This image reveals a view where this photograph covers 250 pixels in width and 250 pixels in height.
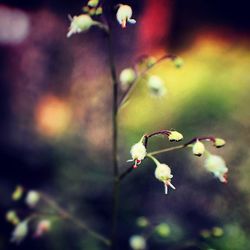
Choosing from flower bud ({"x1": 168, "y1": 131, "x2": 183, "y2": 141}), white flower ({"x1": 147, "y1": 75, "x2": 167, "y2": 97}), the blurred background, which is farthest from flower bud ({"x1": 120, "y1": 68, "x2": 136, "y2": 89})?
the blurred background

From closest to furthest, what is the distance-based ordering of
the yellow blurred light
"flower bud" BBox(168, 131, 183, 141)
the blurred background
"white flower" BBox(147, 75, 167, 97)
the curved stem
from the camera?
"flower bud" BBox(168, 131, 183, 141) < the curved stem < "white flower" BBox(147, 75, 167, 97) < the blurred background < the yellow blurred light

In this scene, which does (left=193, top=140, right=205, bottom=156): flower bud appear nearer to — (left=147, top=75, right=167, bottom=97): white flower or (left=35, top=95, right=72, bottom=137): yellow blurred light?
(left=147, top=75, right=167, bottom=97): white flower

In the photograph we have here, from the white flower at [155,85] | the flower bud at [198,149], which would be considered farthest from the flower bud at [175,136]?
the white flower at [155,85]

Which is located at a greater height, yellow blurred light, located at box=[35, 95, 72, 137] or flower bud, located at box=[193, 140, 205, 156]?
flower bud, located at box=[193, 140, 205, 156]

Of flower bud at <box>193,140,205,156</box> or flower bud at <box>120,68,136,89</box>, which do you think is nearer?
flower bud at <box>193,140,205,156</box>

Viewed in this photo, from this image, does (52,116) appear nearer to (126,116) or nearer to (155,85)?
(126,116)

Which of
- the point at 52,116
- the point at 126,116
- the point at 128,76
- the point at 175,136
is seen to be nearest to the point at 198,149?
the point at 175,136

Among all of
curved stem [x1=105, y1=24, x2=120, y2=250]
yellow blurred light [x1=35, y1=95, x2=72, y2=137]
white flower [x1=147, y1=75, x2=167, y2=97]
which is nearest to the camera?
curved stem [x1=105, y1=24, x2=120, y2=250]

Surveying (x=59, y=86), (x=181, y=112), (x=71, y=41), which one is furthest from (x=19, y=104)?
(x=181, y=112)
